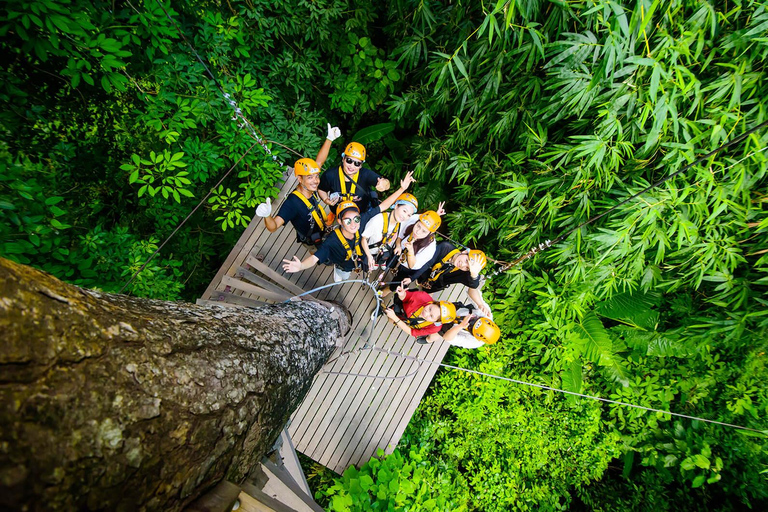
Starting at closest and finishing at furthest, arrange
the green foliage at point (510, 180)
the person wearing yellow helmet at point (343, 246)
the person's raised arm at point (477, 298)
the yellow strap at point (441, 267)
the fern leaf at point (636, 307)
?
the green foliage at point (510, 180)
the person wearing yellow helmet at point (343, 246)
the yellow strap at point (441, 267)
the person's raised arm at point (477, 298)
the fern leaf at point (636, 307)

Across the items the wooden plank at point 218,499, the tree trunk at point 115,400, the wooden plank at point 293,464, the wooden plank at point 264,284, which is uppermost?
the wooden plank at point 264,284

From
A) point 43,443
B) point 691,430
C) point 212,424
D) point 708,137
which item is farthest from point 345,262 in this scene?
point 691,430

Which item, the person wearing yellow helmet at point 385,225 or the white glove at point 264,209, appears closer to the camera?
the person wearing yellow helmet at point 385,225

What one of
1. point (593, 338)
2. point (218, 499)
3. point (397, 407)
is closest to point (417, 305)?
point (397, 407)

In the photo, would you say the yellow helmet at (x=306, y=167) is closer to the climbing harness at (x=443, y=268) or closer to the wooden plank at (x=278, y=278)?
the wooden plank at (x=278, y=278)

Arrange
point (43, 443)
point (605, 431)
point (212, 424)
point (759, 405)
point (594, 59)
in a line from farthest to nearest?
1. point (605, 431)
2. point (759, 405)
3. point (594, 59)
4. point (212, 424)
5. point (43, 443)

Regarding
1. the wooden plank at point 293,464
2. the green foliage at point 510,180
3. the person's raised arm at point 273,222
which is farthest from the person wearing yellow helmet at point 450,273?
the wooden plank at point 293,464

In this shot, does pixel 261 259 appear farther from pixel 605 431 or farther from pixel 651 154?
pixel 605 431
